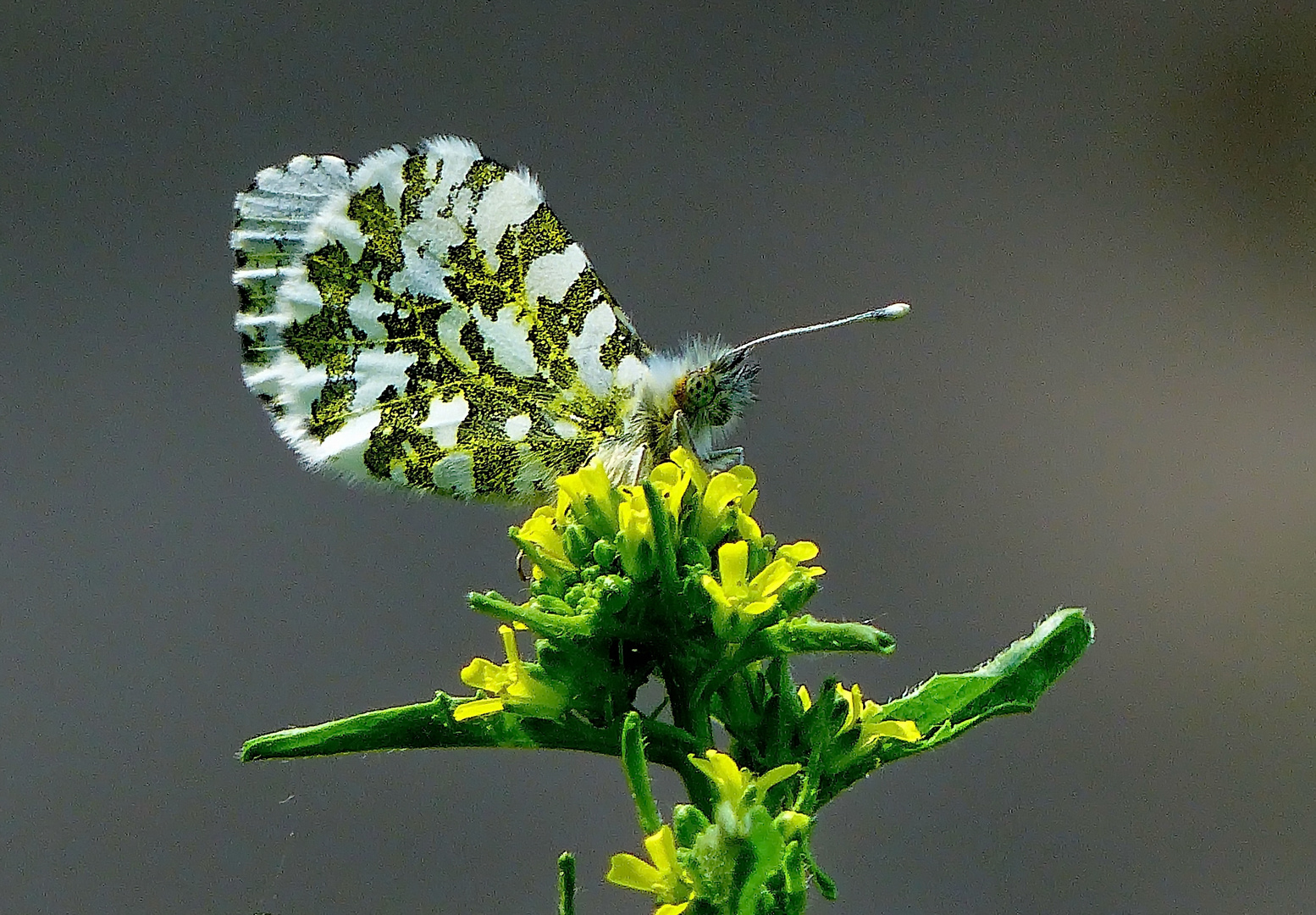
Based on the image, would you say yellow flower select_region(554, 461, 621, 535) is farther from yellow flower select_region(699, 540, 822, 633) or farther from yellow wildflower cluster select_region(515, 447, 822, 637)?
yellow flower select_region(699, 540, 822, 633)

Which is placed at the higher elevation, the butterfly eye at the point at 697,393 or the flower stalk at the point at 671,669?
the butterfly eye at the point at 697,393

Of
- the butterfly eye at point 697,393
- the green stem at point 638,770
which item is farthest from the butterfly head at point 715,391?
the green stem at point 638,770

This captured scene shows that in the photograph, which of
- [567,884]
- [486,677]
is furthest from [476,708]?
[567,884]

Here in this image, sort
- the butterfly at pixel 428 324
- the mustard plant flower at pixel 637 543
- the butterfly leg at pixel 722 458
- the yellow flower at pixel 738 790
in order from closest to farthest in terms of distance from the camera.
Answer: the yellow flower at pixel 738 790 → the mustard plant flower at pixel 637 543 → the butterfly leg at pixel 722 458 → the butterfly at pixel 428 324

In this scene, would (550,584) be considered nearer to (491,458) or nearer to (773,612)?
(773,612)

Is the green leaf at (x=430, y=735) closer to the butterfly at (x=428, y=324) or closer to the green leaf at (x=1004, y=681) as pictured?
the green leaf at (x=1004, y=681)

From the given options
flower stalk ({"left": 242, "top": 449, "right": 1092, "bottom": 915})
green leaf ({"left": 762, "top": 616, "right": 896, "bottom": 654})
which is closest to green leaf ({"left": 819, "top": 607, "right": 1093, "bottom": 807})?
flower stalk ({"left": 242, "top": 449, "right": 1092, "bottom": 915})

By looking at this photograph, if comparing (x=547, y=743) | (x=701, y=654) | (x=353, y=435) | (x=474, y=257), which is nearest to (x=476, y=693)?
(x=547, y=743)

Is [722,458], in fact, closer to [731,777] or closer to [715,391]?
[715,391]
